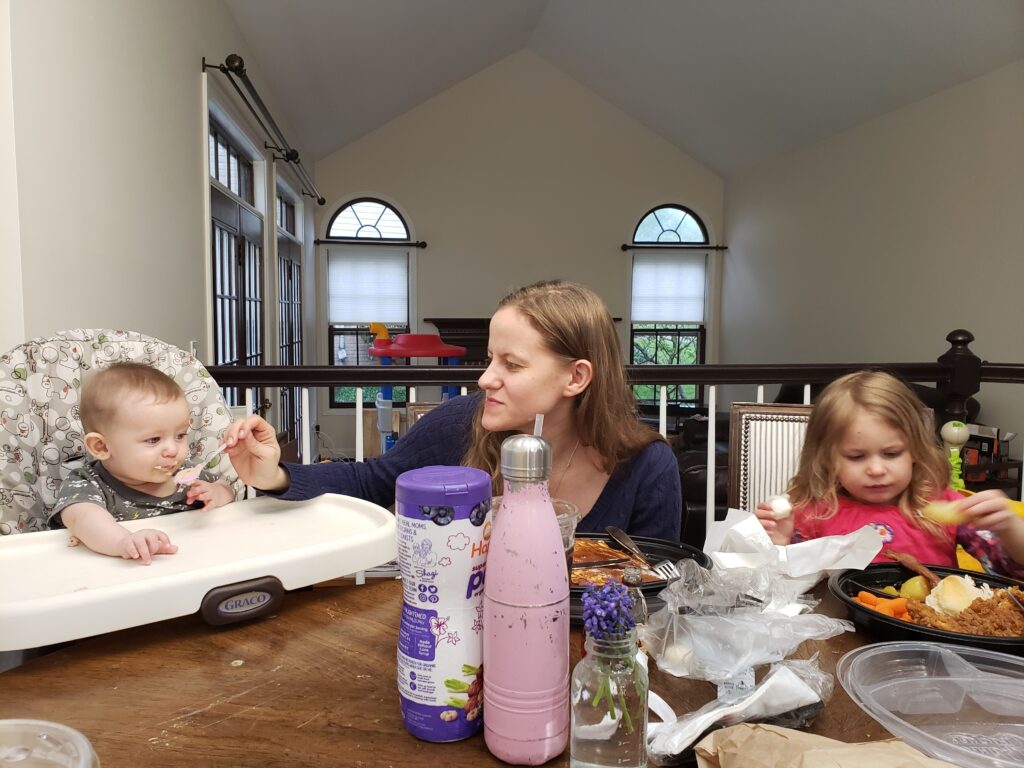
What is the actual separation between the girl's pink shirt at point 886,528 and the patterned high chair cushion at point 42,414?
115 centimetres

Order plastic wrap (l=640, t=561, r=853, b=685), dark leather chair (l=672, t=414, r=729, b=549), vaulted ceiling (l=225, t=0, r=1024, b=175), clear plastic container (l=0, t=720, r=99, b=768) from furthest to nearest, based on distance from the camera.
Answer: vaulted ceiling (l=225, t=0, r=1024, b=175), dark leather chair (l=672, t=414, r=729, b=549), plastic wrap (l=640, t=561, r=853, b=685), clear plastic container (l=0, t=720, r=99, b=768)

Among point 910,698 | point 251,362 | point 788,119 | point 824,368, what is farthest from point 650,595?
point 788,119

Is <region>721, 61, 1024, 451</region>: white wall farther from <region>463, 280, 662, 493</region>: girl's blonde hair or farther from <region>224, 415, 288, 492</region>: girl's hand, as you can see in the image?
<region>224, 415, 288, 492</region>: girl's hand

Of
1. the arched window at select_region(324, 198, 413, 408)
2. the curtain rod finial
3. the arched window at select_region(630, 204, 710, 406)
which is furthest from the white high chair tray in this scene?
the arched window at select_region(630, 204, 710, 406)

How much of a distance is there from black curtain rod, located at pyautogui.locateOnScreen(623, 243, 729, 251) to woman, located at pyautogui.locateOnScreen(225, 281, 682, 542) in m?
6.77

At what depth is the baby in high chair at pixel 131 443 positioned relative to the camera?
3.97 ft

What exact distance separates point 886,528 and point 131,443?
1.39 m

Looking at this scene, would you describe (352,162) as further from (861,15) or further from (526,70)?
(861,15)

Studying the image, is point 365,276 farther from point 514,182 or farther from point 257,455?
point 257,455

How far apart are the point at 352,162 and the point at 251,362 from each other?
137 inches

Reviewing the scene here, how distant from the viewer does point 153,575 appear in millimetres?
854

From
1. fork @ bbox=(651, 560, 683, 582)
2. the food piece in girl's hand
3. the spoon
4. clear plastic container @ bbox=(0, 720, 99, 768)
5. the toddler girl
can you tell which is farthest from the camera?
the toddler girl

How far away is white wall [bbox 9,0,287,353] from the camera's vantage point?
1777 mm

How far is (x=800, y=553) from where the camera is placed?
986mm
